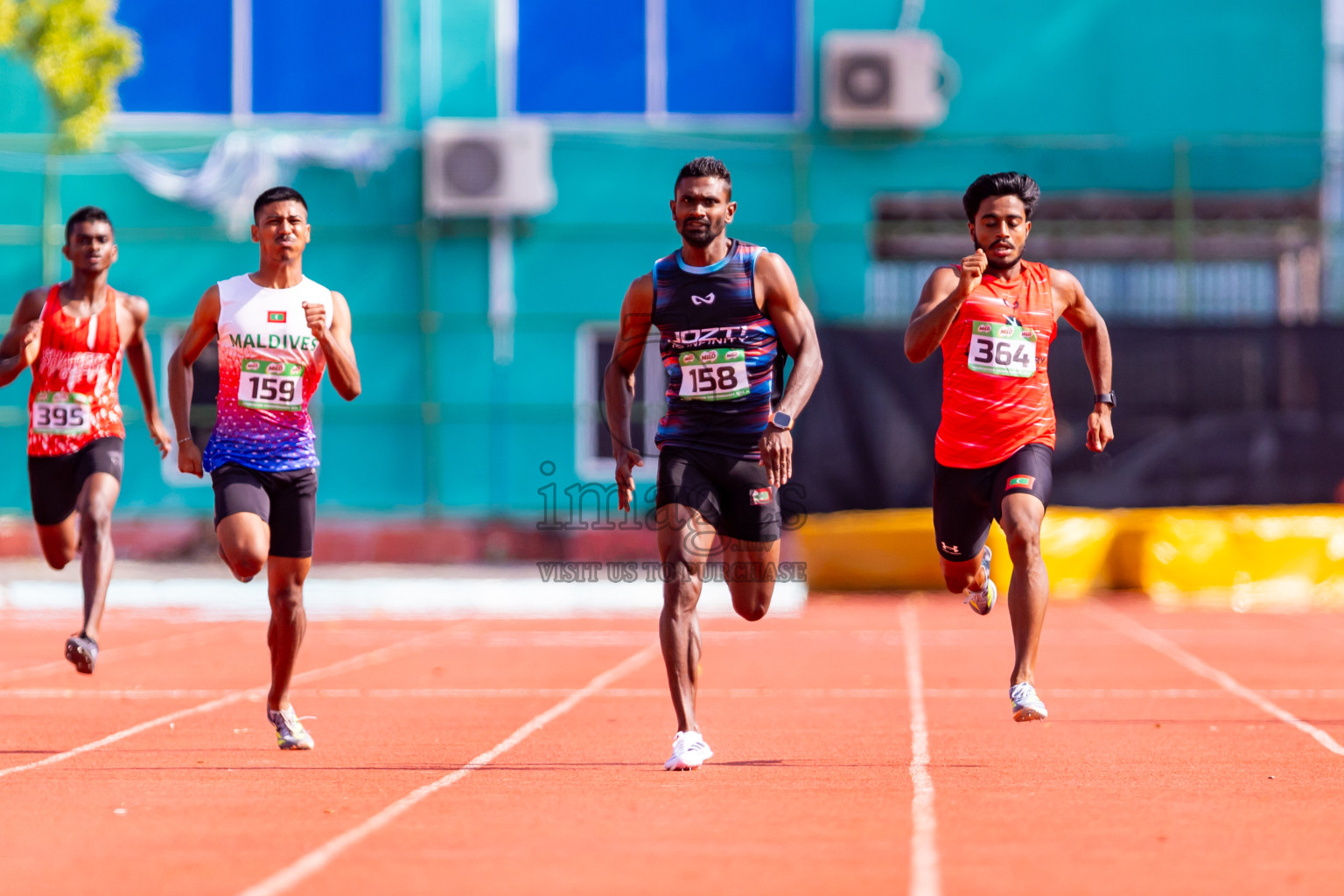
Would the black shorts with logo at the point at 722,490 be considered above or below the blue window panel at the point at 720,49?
below

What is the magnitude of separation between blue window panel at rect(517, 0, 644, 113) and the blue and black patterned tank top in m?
16.4

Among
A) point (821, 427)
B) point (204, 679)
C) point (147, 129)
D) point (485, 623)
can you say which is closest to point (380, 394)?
point (147, 129)

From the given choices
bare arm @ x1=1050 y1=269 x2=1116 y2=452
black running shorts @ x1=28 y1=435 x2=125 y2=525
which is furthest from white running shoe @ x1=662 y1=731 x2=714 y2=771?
black running shorts @ x1=28 y1=435 x2=125 y2=525

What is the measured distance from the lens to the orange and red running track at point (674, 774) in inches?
200

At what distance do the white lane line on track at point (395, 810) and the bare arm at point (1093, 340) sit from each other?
281cm

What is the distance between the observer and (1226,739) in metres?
8.03

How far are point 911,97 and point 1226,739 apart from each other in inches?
626

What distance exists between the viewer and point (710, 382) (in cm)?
736

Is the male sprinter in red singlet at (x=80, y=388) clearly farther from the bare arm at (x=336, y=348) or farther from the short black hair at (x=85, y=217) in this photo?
the bare arm at (x=336, y=348)

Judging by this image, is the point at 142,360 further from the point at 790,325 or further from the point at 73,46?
the point at 73,46

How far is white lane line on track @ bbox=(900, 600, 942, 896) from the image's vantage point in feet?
16.0

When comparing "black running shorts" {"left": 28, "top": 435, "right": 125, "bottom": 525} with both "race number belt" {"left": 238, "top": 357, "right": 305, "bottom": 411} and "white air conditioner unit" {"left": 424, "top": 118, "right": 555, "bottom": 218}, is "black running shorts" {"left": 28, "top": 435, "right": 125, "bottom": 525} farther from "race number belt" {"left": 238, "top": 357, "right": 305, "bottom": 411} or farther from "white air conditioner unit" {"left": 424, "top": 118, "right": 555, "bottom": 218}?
"white air conditioner unit" {"left": 424, "top": 118, "right": 555, "bottom": 218}

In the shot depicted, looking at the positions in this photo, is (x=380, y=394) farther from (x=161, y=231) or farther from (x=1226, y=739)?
(x=1226, y=739)

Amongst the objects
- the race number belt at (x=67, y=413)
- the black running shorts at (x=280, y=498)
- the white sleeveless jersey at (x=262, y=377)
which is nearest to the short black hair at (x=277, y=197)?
the white sleeveless jersey at (x=262, y=377)
